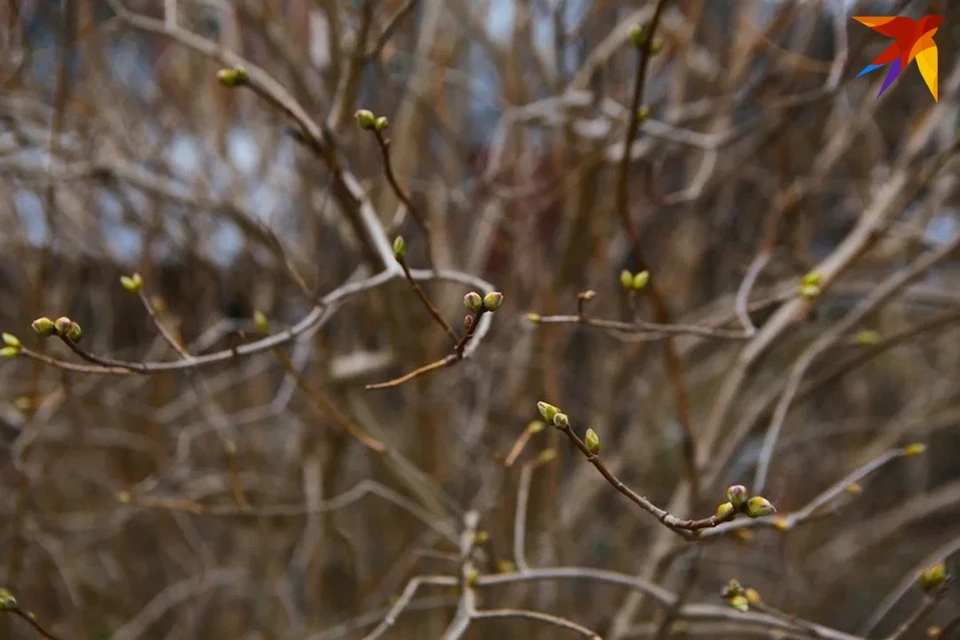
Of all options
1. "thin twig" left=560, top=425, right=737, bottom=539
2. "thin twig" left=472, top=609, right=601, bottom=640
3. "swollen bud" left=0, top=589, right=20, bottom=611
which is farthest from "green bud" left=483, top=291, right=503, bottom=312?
"swollen bud" left=0, top=589, right=20, bottom=611

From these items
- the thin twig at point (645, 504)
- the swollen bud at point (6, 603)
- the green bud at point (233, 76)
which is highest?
the green bud at point (233, 76)

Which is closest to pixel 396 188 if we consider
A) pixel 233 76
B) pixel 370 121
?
pixel 370 121

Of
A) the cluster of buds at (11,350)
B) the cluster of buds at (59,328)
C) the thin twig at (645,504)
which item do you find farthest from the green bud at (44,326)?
the thin twig at (645,504)

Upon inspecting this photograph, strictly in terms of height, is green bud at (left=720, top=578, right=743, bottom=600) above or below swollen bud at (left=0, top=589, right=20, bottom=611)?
above

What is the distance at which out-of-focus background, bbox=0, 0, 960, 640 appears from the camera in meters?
1.77

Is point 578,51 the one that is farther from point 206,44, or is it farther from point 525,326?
point 206,44

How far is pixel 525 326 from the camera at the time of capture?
6.84 ft

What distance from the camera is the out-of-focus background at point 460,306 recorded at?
1.77 meters

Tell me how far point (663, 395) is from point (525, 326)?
33.0 inches

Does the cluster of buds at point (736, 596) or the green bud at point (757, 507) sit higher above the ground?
the green bud at point (757, 507)

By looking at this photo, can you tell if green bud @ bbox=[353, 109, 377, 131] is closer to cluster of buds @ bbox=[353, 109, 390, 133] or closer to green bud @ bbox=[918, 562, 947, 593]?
cluster of buds @ bbox=[353, 109, 390, 133]

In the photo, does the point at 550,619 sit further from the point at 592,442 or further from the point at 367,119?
the point at 367,119

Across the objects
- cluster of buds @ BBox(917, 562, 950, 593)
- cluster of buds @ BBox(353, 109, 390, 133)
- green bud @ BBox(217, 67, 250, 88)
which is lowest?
cluster of buds @ BBox(917, 562, 950, 593)

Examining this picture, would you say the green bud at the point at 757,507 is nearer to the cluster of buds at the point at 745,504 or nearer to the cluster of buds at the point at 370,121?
the cluster of buds at the point at 745,504
